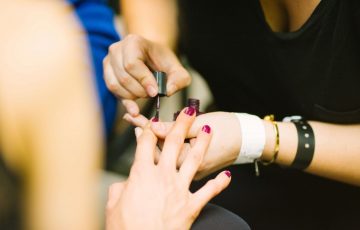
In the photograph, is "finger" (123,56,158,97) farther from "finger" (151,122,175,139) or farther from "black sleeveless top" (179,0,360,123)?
"black sleeveless top" (179,0,360,123)

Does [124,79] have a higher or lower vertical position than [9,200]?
higher

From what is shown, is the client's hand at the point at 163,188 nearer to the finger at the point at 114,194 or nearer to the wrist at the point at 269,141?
the finger at the point at 114,194

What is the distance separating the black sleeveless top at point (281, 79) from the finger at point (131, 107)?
0.28 meters

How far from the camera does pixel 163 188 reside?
0.62 metres

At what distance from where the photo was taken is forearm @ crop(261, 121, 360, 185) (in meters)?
0.75

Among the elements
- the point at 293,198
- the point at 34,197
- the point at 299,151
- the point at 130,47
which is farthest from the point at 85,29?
the point at 293,198

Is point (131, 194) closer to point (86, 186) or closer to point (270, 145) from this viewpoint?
point (86, 186)

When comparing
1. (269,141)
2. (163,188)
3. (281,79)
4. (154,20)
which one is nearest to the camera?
(163,188)

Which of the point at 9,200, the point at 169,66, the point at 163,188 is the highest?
the point at 169,66

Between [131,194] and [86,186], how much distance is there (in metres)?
0.10

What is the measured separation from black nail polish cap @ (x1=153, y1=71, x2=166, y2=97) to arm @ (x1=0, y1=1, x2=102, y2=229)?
16 cm

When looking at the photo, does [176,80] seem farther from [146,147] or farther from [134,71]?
[146,147]

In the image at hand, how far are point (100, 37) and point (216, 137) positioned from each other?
0.33m

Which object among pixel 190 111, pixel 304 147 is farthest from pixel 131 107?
pixel 304 147
